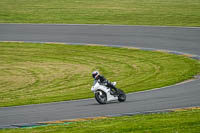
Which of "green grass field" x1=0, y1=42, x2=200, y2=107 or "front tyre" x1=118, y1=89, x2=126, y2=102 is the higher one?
"green grass field" x1=0, y1=42, x2=200, y2=107

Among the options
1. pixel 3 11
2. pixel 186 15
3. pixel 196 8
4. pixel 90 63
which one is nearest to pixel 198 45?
pixel 90 63

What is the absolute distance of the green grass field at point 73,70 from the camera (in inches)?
854

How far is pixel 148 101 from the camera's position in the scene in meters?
17.6

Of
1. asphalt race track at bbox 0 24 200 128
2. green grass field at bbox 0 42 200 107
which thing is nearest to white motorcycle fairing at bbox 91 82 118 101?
asphalt race track at bbox 0 24 200 128

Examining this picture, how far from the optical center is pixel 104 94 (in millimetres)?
17797

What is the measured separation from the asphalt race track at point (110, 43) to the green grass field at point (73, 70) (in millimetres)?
1594

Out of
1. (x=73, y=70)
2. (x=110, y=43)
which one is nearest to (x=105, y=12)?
(x=110, y=43)

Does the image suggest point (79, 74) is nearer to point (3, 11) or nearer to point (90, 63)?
point (90, 63)

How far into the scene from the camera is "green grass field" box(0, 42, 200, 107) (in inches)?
854

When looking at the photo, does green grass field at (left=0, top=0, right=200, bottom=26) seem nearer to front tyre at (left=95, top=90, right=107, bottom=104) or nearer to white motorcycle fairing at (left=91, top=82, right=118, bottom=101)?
white motorcycle fairing at (left=91, top=82, right=118, bottom=101)

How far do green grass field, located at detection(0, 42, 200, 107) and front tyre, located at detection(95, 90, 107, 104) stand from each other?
7.40 ft

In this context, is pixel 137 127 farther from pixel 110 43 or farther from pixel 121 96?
pixel 110 43

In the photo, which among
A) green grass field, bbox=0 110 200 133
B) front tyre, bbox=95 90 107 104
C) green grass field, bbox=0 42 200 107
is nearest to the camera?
green grass field, bbox=0 110 200 133

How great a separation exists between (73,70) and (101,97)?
9.58 metres
